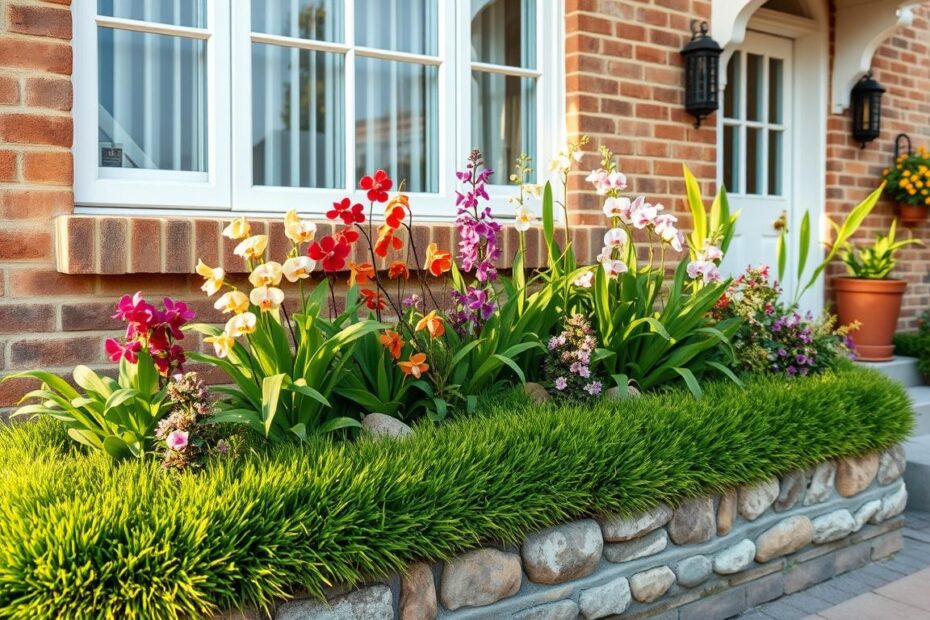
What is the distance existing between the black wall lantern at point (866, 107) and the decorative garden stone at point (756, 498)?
3.30 m

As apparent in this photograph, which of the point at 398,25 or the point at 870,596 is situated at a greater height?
the point at 398,25

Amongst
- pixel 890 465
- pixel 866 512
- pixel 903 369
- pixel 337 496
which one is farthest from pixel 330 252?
pixel 903 369

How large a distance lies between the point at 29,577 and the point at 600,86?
10.4 feet

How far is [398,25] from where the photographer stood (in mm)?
3631

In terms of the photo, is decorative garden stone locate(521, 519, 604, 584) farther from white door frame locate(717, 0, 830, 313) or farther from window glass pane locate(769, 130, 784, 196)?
window glass pane locate(769, 130, 784, 196)

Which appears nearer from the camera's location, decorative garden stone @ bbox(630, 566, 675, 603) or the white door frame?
decorative garden stone @ bbox(630, 566, 675, 603)

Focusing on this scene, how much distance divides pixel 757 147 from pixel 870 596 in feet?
10.2

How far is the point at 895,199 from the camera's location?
570 centimetres

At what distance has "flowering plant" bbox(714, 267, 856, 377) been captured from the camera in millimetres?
3549

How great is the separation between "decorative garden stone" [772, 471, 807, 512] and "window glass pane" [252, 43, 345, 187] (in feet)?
6.72

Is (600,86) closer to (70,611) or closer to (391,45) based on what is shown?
(391,45)

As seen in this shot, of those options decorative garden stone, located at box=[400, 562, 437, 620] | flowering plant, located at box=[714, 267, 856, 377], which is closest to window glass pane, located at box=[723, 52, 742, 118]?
flowering plant, located at box=[714, 267, 856, 377]

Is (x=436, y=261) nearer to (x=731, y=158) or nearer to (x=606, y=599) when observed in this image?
(x=606, y=599)

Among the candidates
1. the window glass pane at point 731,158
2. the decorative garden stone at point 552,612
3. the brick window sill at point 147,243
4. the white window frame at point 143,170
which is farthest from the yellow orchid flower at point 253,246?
the window glass pane at point 731,158
